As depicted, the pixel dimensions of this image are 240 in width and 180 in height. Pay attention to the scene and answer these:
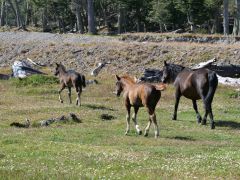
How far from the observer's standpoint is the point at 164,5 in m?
89.1

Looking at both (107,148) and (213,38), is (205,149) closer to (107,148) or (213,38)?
(107,148)

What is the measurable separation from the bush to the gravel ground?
27.9ft

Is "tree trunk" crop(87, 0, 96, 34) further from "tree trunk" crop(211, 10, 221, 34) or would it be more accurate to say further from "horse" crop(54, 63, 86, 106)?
"horse" crop(54, 63, 86, 106)

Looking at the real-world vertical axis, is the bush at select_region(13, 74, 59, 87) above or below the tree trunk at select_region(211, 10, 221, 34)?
below

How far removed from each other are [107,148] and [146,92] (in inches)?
174

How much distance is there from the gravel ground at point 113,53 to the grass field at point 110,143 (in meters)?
13.2

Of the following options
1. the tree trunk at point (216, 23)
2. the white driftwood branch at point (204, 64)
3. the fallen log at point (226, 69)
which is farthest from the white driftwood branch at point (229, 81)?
the tree trunk at point (216, 23)

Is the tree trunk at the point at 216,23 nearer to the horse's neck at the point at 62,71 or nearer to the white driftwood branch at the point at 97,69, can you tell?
the white driftwood branch at the point at 97,69

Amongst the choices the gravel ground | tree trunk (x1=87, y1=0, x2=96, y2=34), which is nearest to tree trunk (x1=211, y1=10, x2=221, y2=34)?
tree trunk (x1=87, y1=0, x2=96, y2=34)

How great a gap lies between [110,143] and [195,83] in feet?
29.2

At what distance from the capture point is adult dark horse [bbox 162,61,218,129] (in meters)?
28.0

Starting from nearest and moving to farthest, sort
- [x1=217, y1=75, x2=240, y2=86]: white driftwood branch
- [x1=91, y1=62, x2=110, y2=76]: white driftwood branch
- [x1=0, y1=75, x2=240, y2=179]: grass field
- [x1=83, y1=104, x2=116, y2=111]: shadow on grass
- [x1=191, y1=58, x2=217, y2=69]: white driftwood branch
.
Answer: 1. [x1=0, y1=75, x2=240, y2=179]: grass field
2. [x1=83, y1=104, x2=116, y2=111]: shadow on grass
3. [x1=217, y1=75, x2=240, y2=86]: white driftwood branch
4. [x1=191, y1=58, x2=217, y2=69]: white driftwood branch
5. [x1=91, y1=62, x2=110, y2=76]: white driftwood branch

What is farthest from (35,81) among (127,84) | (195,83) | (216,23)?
(216,23)

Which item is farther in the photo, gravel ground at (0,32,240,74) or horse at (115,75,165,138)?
gravel ground at (0,32,240,74)
